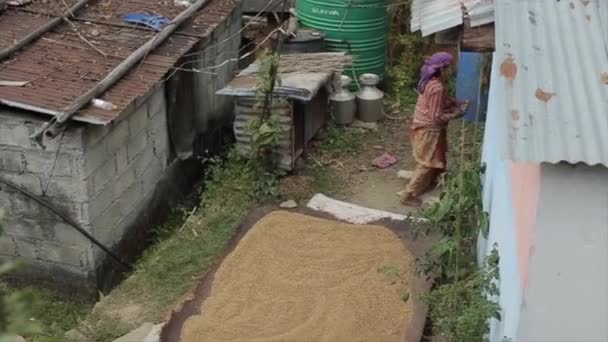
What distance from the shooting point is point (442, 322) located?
18.3 feet

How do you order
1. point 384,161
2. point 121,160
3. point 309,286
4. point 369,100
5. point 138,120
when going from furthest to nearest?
point 369,100, point 384,161, point 138,120, point 121,160, point 309,286

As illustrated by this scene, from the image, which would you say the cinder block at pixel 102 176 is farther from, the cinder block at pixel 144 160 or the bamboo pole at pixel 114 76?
the bamboo pole at pixel 114 76

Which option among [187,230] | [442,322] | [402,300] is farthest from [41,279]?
[442,322]

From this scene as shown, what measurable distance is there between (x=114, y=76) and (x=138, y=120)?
0.65 meters

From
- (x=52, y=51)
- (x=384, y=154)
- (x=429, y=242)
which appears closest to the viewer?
(x=429, y=242)

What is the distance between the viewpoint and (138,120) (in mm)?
8000

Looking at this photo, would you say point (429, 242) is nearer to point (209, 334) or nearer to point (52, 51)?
point (209, 334)

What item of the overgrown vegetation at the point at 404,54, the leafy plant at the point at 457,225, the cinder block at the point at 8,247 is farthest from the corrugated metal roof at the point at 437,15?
the overgrown vegetation at the point at 404,54

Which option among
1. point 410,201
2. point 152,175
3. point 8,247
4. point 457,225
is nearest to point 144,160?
point 152,175

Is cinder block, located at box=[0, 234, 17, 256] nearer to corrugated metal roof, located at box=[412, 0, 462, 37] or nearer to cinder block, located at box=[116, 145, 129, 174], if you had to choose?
cinder block, located at box=[116, 145, 129, 174]

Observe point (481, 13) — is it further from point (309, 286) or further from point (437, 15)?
point (309, 286)

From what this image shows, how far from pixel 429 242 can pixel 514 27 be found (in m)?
3.71

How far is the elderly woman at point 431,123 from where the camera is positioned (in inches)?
313

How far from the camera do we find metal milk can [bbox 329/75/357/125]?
32.6 feet
